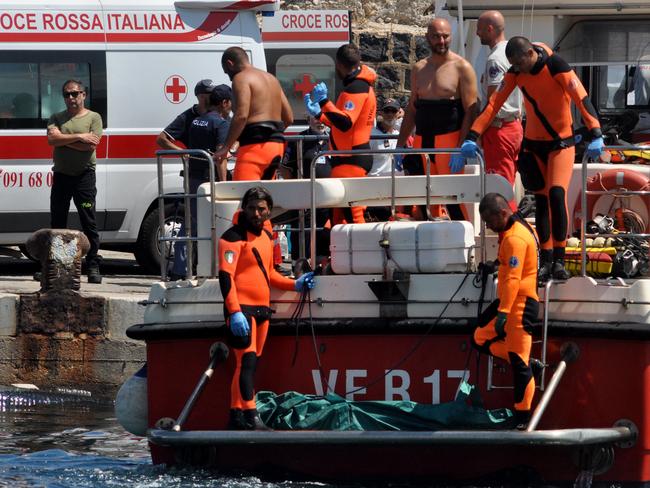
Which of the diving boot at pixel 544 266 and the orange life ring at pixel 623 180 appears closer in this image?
the diving boot at pixel 544 266

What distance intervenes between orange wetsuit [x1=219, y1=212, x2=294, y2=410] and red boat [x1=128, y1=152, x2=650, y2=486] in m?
0.17

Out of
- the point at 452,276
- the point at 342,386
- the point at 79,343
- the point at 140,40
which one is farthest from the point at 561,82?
the point at 140,40

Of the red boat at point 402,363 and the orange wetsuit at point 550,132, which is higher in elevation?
the orange wetsuit at point 550,132

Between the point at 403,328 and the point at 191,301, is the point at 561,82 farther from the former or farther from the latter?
the point at 191,301

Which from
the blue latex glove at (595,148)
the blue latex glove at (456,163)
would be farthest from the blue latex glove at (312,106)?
the blue latex glove at (595,148)

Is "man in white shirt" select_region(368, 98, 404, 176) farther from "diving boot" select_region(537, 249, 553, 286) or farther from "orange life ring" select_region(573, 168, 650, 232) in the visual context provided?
"diving boot" select_region(537, 249, 553, 286)

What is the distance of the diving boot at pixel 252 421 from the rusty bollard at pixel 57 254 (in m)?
4.24

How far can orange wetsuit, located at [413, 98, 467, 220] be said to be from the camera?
9.80 m

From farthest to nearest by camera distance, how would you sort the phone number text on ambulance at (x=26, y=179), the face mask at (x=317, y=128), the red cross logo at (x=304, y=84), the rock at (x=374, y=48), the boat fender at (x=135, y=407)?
the rock at (x=374, y=48), the red cross logo at (x=304, y=84), the phone number text on ambulance at (x=26, y=179), the face mask at (x=317, y=128), the boat fender at (x=135, y=407)

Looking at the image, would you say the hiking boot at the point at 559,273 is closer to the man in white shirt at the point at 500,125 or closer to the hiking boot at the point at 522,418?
the hiking boot at the point at 522,418

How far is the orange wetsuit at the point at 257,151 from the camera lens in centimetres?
967

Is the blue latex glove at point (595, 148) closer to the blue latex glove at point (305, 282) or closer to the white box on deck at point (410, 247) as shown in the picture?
the white box on deck at point (410, 247)

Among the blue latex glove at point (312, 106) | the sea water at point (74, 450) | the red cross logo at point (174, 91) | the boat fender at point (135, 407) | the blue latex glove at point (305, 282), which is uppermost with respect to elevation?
the red cross logo at point (174, 91)

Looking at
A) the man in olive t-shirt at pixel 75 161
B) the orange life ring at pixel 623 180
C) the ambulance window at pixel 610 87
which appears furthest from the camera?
the man in olive t-shirt at pixel 75 161
